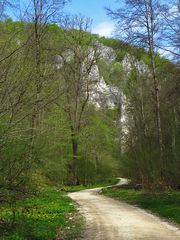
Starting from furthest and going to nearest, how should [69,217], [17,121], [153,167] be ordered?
[153,167], [69,217], [17,121]

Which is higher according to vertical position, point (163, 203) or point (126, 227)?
point (163, 203)

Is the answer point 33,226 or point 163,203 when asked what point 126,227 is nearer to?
point 33,226

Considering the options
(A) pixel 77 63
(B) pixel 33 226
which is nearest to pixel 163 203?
(B) pixel 33 226

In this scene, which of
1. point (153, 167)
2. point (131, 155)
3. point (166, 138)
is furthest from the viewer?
point (131, 155)

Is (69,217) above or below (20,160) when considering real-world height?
below

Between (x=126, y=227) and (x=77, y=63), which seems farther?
(x=77, y=63)

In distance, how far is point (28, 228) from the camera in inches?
389

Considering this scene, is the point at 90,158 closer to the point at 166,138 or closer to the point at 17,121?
the point at 166,138

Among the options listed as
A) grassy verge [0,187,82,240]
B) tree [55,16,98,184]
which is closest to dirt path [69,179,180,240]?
grassy verge [0,187,82,240]

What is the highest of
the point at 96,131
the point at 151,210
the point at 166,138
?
the point at 96,131

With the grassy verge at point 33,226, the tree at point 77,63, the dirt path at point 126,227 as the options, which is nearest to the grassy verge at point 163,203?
the dirt path at point 126,227

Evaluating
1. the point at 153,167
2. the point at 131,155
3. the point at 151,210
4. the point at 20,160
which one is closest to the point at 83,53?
the point at 131,155

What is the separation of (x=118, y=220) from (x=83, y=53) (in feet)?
104

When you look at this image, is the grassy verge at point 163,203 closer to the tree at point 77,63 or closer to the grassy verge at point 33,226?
the grassy verge at point 33,226
